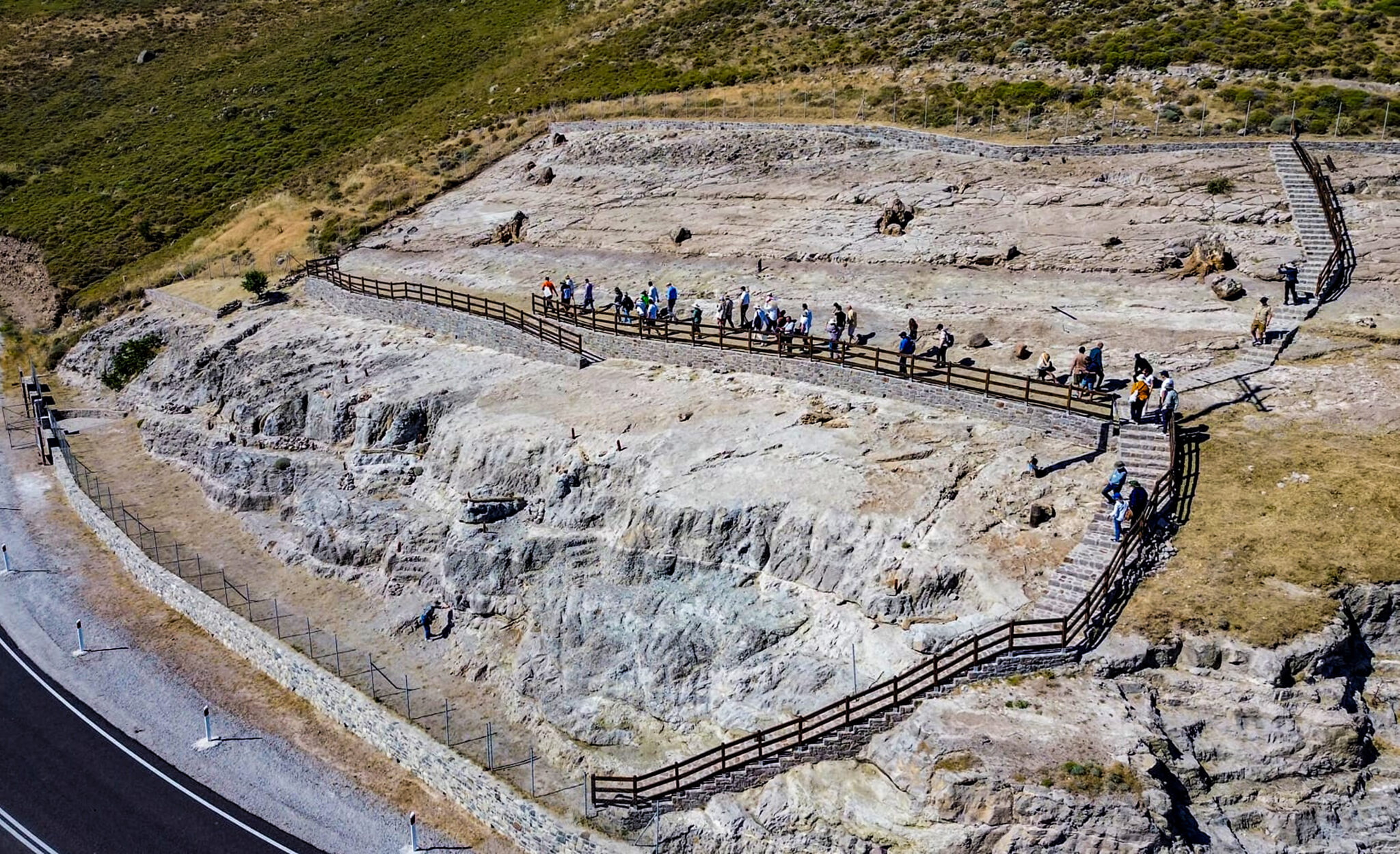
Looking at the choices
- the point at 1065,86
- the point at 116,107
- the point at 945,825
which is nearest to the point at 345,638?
the point at 945,825

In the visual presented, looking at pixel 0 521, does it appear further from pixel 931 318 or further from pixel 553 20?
pixel 553 20

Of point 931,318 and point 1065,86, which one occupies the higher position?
point 1065,86

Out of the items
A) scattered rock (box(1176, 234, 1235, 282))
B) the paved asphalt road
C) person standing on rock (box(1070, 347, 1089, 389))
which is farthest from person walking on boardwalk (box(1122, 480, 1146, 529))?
the paved asphalt road

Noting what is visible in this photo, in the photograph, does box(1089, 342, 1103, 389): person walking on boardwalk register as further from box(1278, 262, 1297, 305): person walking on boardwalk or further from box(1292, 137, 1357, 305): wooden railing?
box(1292, 137, 1357, 305): wooden railing

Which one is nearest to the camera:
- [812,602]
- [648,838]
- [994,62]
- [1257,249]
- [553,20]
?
[648,838]

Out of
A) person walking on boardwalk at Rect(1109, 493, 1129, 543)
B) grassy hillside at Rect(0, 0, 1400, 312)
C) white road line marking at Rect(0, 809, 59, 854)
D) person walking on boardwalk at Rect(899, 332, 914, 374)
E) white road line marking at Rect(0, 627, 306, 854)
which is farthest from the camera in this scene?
grassy hillside at Rect(0, 0, 1400, 312)

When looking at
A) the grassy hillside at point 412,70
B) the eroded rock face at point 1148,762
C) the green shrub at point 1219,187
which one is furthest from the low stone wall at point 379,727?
the green shrub at point 1219,187

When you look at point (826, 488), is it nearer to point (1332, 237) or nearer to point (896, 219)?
point (896, 219)
